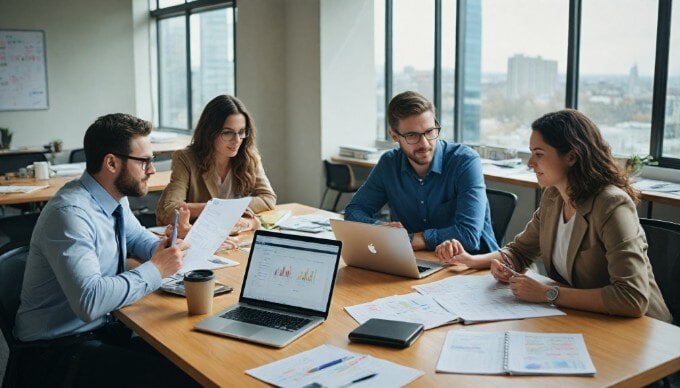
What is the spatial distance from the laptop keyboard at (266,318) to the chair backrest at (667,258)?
122 centimetres

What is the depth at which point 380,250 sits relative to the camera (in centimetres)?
234

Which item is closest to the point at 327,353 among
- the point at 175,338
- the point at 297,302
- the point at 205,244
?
the point at 297,302

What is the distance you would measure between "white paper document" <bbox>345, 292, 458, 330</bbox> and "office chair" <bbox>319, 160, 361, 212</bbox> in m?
3.87

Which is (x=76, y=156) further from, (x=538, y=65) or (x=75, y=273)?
(x=75, y=273)

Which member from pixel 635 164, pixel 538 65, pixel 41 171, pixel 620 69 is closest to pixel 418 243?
pixel 635 164

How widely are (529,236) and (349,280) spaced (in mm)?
675

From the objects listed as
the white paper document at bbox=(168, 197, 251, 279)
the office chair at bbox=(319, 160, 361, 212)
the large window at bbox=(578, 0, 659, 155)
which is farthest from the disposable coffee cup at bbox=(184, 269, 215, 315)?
the office chair at bbox=(319, 160, 361, 212)

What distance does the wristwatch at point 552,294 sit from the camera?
1995 millimetres

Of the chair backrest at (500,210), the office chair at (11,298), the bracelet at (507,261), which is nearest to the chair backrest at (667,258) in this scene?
the bracelet at (507,261)

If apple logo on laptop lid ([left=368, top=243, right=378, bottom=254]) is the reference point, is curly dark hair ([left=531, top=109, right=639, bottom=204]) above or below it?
above

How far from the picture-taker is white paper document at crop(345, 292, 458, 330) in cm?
191

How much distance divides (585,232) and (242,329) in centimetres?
108

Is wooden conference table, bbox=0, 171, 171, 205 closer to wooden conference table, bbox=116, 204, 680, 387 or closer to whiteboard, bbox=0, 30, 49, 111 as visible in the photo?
wooden conference table, bbox=116, 204, 680, 387

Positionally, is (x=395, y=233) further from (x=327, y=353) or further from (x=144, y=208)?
(x=144, y=208)
